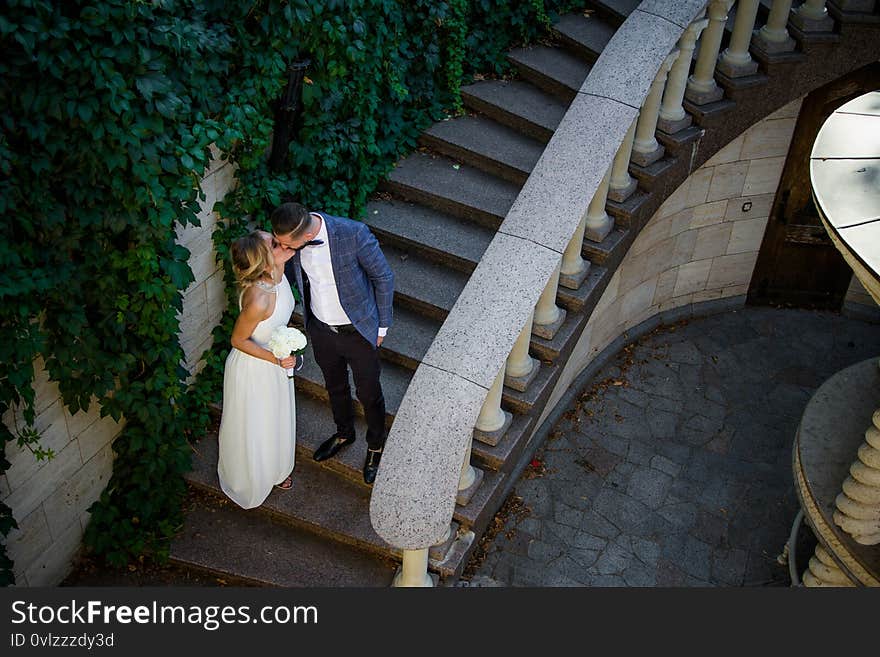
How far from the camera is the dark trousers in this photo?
5598 mm

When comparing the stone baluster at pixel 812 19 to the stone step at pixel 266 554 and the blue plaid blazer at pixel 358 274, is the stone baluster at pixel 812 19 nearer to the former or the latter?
the blue plaid blazer at pixel 358 274

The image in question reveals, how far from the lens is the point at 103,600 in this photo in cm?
479

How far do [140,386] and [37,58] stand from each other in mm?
2094

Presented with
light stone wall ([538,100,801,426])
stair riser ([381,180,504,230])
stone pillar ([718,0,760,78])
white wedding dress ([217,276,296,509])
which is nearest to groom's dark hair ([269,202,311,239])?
white wedding dress ([217,276,296,509])

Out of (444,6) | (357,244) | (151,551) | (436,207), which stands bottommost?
(151,551)

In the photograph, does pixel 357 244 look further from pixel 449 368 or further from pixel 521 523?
pixel 521 523

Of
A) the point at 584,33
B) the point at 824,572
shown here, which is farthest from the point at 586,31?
the point at 824,572

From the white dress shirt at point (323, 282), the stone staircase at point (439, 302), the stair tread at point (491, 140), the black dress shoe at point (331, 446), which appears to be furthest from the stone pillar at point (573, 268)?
the black dress shoe at point (331, 446)

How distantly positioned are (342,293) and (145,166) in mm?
1238

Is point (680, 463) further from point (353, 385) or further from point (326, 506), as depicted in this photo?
point (326, 506)

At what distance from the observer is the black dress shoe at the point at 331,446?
6.20 meters

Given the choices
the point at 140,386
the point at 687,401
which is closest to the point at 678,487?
the point at 687,401

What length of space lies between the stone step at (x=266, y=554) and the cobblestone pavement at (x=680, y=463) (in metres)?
0.89

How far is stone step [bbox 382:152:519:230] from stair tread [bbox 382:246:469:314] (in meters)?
0.46
